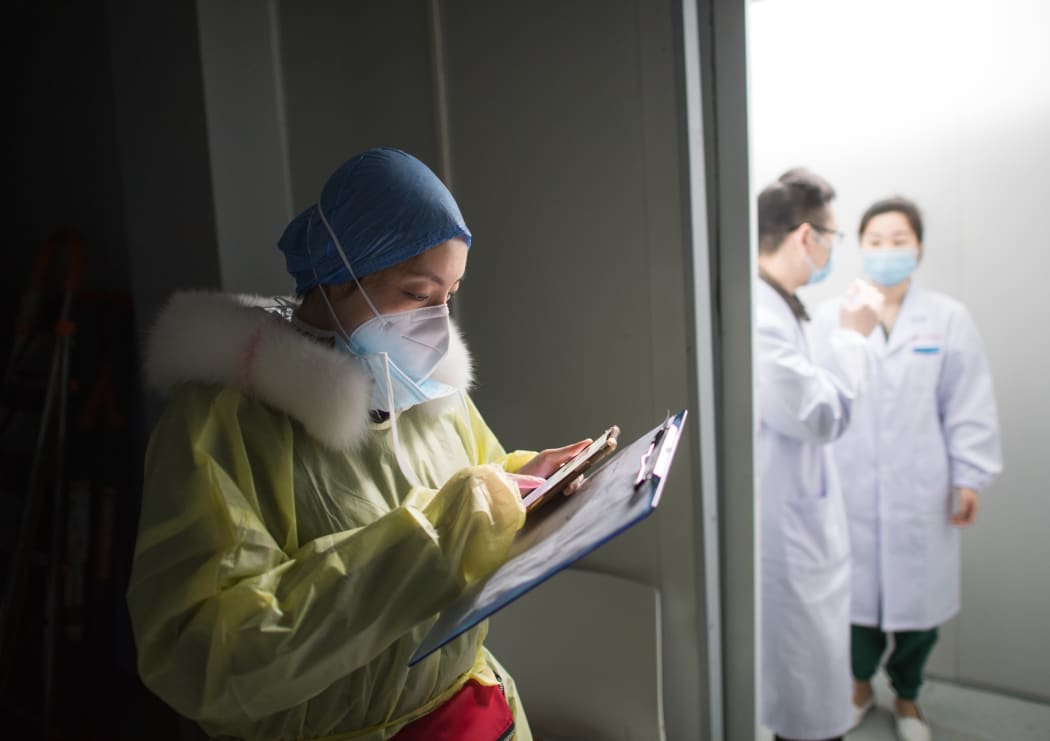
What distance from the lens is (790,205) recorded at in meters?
1.95

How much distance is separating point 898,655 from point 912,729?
207mm

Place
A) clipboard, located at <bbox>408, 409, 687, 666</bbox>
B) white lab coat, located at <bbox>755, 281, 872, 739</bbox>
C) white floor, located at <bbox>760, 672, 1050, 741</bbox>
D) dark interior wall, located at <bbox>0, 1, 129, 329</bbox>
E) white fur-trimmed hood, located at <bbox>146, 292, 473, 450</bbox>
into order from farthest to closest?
dark interior wall, located at <bbox>0, 1, 129, 329</bbox>, white floor, located at <bbox>760, 672, 1050, 741</bbox>, white lab coat, located at <bbox>755, 281, 872, 739</bbox>, white fur-trimmed hood, located at <bbox>146, 292, 473, 450</bbox>, clipboard, located at <bbox>408, 409, 687, 666</bbox>

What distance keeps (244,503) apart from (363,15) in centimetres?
148

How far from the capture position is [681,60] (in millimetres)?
1442

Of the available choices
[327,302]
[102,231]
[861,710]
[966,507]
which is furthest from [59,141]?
[861,710]

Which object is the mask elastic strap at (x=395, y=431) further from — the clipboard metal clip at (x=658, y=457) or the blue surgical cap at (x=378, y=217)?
the clipboard metal clip at (x=658, y=457)

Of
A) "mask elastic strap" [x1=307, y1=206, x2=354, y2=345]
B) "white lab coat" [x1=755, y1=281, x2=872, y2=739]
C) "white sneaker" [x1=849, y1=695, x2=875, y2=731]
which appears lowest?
"white sneaker" [x1=849, y1=695, x2=875, y2=731]

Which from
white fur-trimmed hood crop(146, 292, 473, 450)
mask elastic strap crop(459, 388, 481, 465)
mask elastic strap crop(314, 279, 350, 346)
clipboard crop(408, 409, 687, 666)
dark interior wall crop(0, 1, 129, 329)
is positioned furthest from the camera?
dark interior wall crop(0, 1, 129, 329)

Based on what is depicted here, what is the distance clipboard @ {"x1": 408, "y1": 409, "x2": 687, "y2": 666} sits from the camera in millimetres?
693

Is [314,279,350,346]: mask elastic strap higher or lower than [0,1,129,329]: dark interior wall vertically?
lower

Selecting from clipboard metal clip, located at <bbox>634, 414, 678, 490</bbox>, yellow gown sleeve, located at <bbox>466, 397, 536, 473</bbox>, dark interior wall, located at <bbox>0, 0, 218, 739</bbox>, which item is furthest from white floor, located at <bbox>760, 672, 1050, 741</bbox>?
dark interior wall, located at <bbox>0, 0, 218, 739</bbox>

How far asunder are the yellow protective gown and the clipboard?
4cm

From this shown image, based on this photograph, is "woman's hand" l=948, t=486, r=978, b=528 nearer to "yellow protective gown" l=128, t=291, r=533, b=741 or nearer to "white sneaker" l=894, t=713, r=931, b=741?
"white sneaker" l=894, t=713, r=931, b=741

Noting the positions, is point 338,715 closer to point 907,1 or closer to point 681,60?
point 681,60
